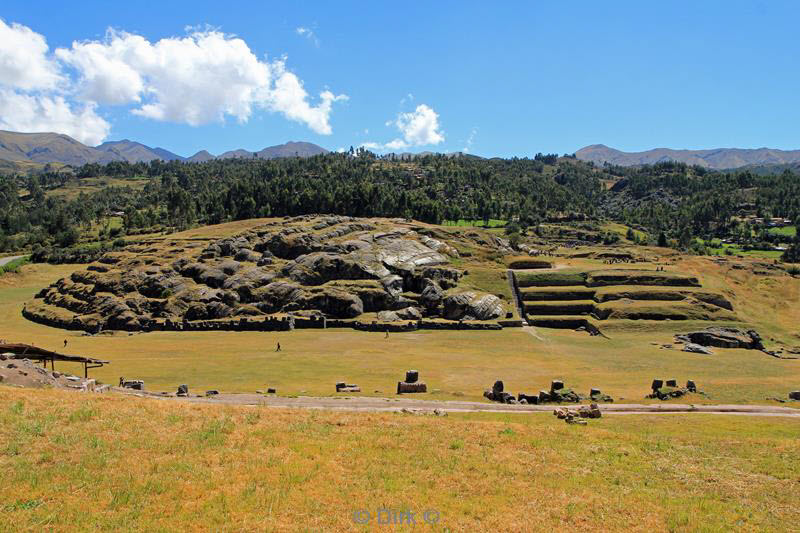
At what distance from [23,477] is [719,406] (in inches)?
1803

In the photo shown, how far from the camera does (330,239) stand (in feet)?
413

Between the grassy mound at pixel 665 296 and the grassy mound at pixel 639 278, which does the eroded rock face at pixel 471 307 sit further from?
the grassy mound at pixel 639 278

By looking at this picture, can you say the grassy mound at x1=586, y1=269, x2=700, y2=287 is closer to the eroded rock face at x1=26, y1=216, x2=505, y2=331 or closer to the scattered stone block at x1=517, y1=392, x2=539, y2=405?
the eroded rock face at x1=26, y1=216, x2=505, y2=331

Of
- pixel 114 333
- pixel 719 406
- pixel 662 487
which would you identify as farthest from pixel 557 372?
pixel 114 333

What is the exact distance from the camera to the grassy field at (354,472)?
18000 millimetres

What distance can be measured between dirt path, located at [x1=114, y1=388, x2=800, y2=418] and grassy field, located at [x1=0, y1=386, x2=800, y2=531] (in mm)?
7656

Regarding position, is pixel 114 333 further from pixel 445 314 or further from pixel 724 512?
pixel 724 512

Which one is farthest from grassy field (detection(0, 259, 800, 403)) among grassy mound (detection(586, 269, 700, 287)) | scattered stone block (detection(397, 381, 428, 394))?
grassy mound (detection(586, 269, 700, 287))

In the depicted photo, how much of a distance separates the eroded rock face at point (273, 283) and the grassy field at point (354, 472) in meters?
66.8

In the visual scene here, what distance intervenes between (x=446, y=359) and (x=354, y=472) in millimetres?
46028

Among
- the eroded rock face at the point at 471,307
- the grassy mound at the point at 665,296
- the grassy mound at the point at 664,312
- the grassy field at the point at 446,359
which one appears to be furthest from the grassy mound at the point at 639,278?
the eroded rock face at the point at 471,307

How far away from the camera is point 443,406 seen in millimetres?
41031

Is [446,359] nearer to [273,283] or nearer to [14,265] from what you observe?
[273,283]

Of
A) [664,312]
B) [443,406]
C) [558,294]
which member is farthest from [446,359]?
[664,312]
